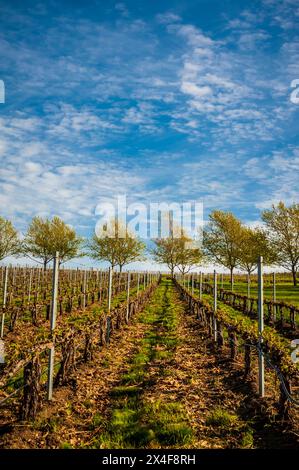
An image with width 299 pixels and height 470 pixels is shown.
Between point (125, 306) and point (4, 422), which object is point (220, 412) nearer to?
point (4, 422)

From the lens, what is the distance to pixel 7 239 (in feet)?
149

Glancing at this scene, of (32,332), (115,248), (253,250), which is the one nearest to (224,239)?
(253,250)

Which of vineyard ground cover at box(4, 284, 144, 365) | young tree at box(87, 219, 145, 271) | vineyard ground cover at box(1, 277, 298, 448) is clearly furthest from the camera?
young tree at box(87, 219, 145, 271)

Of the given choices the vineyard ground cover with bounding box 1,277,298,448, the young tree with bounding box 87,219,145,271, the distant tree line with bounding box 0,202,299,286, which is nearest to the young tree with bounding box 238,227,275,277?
the distant tree line with bounding box 0,202,299,286

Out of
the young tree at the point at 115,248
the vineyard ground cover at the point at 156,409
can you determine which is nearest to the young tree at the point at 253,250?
the young tree at the point at 115,248

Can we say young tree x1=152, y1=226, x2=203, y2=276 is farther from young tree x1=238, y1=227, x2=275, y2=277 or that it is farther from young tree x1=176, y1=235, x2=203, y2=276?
young tree x1=238, y1=227, x2=275, y2=277

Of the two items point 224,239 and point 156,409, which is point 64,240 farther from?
point 156,409

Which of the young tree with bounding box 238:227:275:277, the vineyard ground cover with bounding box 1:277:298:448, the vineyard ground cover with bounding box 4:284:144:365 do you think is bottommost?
the vineyard ground cover with bounding box 1:277:298:448

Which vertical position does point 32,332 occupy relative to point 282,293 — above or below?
below

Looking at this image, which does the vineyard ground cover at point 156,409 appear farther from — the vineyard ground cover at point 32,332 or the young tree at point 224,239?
the young tree at point 224,239

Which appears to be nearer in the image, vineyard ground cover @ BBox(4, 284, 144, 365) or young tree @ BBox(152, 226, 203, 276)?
vineyard ground cover @ BBox(4, 284, 144, 365)

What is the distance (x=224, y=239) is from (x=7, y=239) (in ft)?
86.0

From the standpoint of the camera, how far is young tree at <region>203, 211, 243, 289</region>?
1639 inches

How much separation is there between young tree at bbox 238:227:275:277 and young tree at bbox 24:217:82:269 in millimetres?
22205
